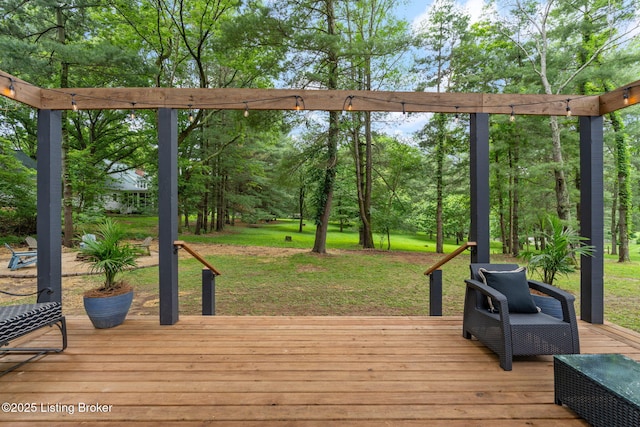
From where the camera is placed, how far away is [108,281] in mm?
3188

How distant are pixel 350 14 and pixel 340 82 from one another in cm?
315

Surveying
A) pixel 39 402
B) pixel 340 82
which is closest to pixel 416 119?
pixel 340 82

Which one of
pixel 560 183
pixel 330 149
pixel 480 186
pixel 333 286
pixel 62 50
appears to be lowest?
pixel 333 286

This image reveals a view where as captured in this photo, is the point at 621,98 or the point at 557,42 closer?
the point at 621,98

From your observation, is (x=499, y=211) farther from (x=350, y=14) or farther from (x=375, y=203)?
(x=350, y=14)

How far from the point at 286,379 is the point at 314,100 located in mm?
2858

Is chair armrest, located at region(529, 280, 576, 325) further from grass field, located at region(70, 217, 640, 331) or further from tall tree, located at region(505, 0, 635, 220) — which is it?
tall tree, located at region(505, 0, 635, 220)

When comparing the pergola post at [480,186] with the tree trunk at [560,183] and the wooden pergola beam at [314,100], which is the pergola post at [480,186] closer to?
the wooden pergola beam at [314,100]

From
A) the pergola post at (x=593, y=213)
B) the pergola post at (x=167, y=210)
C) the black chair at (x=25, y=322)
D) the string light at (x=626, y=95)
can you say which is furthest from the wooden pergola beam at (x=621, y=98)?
the black chair at (x=25, y=322)

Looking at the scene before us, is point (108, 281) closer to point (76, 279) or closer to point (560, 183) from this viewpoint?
point (76, 279)

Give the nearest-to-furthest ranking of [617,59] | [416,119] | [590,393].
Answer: [590,393], [617,59], [416,119]

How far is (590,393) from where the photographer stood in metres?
1.66

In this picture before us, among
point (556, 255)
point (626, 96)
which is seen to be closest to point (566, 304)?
point (556, 255)

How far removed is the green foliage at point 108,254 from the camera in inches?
122
